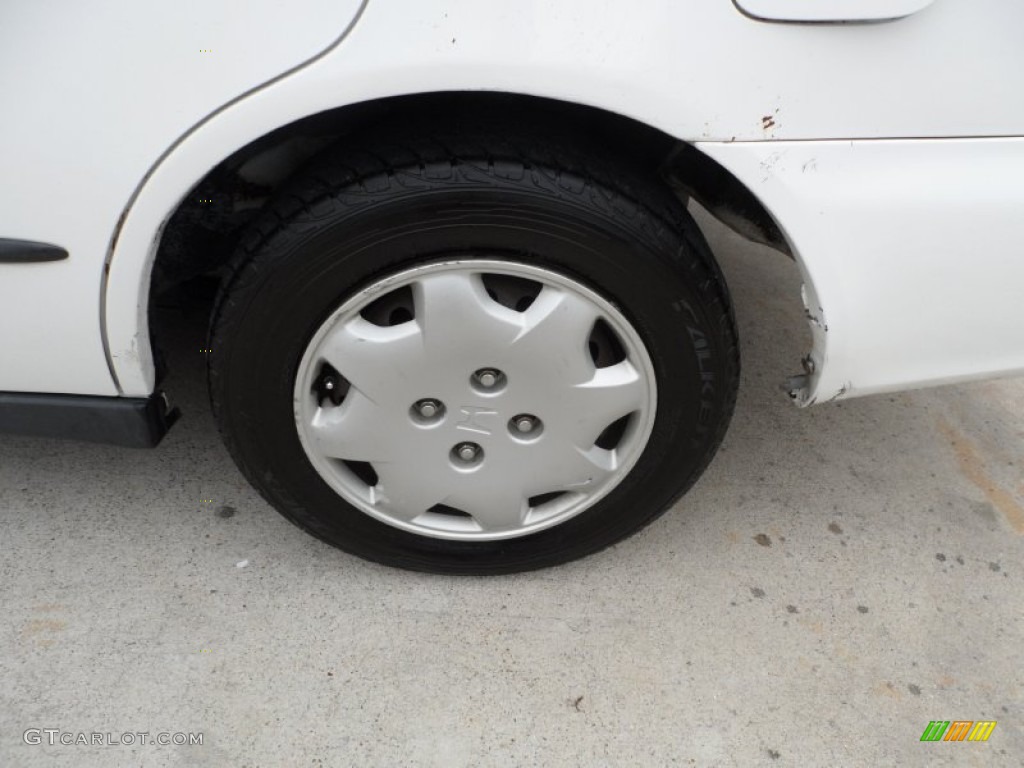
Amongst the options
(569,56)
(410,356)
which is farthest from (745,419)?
(569,56)

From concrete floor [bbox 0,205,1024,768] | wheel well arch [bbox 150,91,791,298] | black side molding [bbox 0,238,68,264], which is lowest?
concrete floor [bbox 0,205,1024,768]

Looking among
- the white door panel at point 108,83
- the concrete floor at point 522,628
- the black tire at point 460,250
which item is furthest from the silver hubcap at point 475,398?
the white door panel at point 108,83

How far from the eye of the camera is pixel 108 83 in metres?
1.23

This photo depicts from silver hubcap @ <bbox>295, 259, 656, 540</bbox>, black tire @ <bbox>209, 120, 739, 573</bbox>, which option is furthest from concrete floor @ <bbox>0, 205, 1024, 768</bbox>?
black tire @ <bbox>209, 120, 739, 573</bbox>

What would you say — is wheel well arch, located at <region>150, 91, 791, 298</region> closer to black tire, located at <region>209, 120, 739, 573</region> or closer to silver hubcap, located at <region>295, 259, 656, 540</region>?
black tire, located at <region>209, 120, 739, 573</region>

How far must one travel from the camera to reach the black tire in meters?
1.38

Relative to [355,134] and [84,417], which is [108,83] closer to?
[355,134]

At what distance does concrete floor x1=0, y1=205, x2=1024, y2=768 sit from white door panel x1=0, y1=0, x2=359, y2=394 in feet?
2.71

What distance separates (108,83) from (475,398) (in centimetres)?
81

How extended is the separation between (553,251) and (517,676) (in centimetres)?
89

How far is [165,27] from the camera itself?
1.20 meters

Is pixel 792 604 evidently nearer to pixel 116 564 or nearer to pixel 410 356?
pixel 410 356

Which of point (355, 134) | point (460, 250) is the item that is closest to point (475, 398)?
point (460, 250)

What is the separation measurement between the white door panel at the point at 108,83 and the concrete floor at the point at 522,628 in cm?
82
